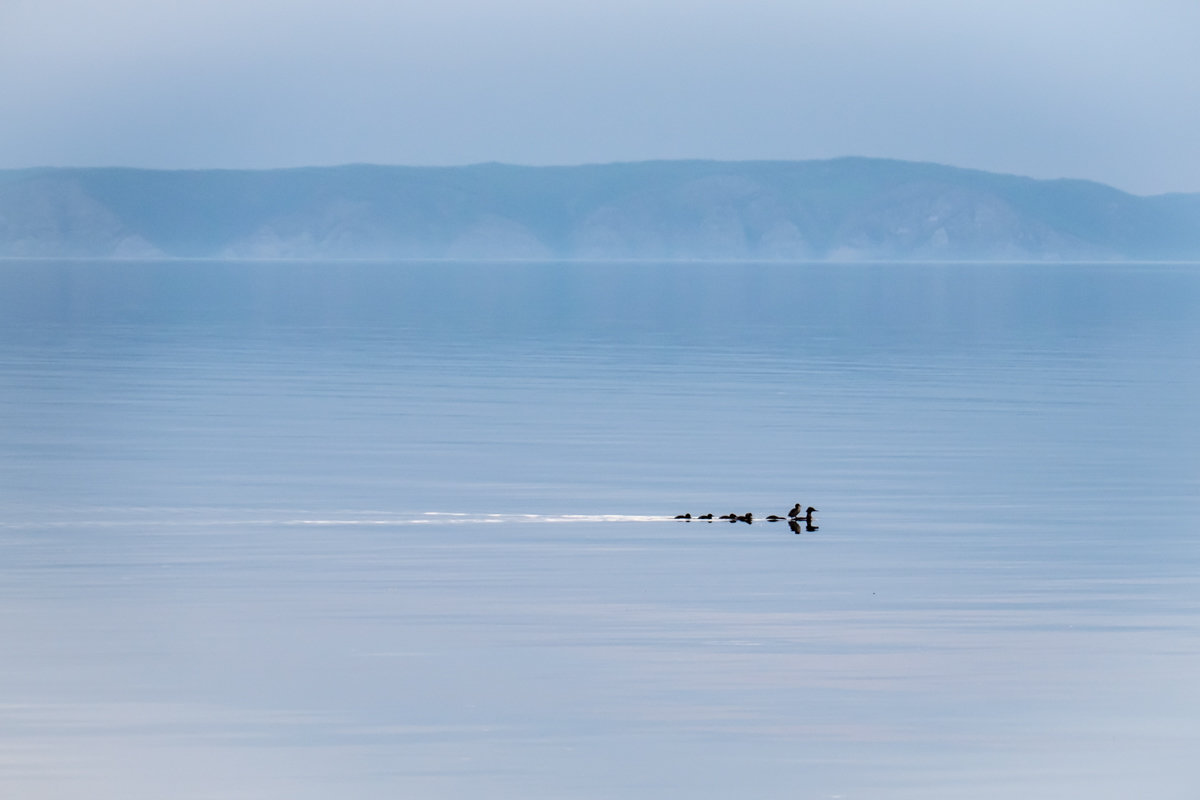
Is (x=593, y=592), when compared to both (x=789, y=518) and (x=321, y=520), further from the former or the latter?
(x=321, y=520)

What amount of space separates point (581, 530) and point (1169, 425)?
47.3 ft

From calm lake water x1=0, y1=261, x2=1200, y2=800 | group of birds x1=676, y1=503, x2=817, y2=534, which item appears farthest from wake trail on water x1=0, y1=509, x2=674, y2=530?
group of birds x1=676, y1=503, x2=817, y2=534

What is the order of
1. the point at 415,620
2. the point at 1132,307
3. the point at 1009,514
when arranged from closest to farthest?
the point at 415,620 < the point at 1009,514 < the point at 1132,307

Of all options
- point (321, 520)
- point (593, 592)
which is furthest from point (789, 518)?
point (321, 520)

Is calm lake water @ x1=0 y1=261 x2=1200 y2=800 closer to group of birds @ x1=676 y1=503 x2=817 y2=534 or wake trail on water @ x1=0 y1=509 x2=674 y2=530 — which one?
wake trail on water @ x1=0 y1=509 x2=674 y2=530

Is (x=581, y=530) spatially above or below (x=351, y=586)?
above

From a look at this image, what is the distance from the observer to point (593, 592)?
16.2 m

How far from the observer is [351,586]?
16344mm

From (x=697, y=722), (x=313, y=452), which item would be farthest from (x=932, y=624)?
(x=313, y=452)

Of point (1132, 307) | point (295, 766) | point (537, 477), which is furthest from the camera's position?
point (1132, 307)

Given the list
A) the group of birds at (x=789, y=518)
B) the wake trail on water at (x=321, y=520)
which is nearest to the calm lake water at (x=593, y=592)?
the wake trail on water at (x=321, y=520)

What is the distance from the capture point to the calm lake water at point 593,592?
11516mm

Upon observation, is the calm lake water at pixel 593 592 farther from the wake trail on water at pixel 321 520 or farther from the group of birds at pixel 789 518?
the group of birds at pixel 789 518

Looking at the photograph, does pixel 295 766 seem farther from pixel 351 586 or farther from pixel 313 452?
pixel 313 452
